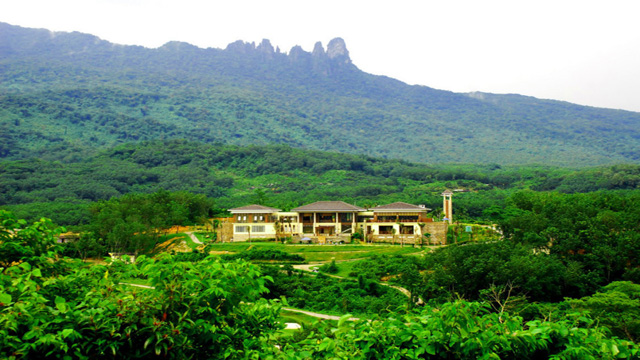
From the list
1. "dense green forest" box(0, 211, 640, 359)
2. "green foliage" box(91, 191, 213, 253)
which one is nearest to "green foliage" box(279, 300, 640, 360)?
"dense green forest" box(0, 211, 640, 359)

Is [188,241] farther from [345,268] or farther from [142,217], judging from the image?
[345,268]

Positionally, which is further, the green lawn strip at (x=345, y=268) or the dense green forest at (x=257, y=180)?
the dense green forest at (x=257, y=180)

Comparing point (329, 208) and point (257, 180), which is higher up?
point (257, 180)

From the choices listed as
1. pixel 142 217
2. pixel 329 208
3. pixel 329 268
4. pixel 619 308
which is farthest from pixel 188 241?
pixel 619 308

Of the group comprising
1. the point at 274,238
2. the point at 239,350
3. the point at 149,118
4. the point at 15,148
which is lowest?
the point at 274,238

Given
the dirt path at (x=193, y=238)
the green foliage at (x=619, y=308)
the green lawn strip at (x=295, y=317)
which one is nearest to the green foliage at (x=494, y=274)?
the green foliage at (x=619, y=308)

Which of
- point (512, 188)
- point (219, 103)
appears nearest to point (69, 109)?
point (219, 103)

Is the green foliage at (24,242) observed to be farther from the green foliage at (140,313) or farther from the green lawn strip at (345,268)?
the green lawn strip at (345,268)

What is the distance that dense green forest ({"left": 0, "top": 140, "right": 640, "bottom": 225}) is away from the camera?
5891cm

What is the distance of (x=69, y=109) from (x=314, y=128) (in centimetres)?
7136

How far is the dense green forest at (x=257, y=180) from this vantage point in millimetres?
58906

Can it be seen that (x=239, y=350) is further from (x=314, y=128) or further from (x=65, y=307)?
(x=314, y=128)

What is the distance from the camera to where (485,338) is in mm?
4707

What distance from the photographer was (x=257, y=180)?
8450cm
